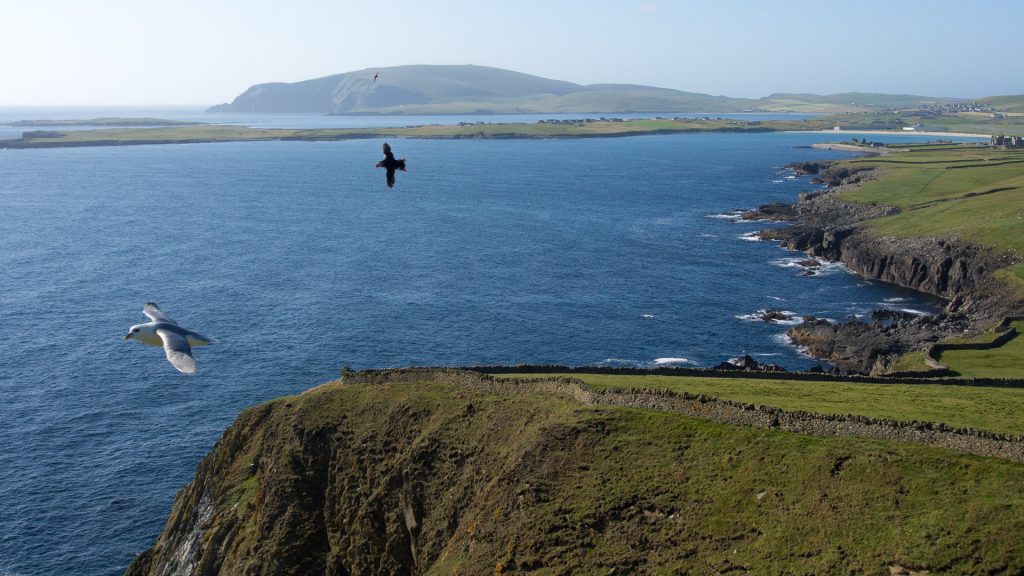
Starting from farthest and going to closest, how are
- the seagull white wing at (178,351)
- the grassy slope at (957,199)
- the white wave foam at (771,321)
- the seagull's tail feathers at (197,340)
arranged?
the grassy slope at (957,199), the white wave foam at (771,321), the seagull's tail feathers at (197,340), the seagull white wing at (178,351)

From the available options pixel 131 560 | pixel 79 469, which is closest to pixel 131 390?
pixel 79 469

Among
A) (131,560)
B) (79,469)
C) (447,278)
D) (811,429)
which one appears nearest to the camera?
(811,429)

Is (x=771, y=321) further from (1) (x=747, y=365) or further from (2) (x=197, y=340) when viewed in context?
(2) (x=197, y=340)

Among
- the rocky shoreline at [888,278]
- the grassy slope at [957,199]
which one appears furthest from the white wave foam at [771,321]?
the grassy slope at [957,199]

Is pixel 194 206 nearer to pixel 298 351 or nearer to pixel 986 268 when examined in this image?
pixel 298 351

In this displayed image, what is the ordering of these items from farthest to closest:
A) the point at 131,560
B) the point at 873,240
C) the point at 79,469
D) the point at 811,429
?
1. the point at 873,240
2. the point at 79,469
3. the point at 131,560
4. the point at 811,429

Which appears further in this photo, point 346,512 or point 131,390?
point 131,390

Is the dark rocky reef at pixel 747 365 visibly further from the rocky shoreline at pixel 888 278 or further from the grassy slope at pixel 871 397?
the grassy slope at pixel 871 397
